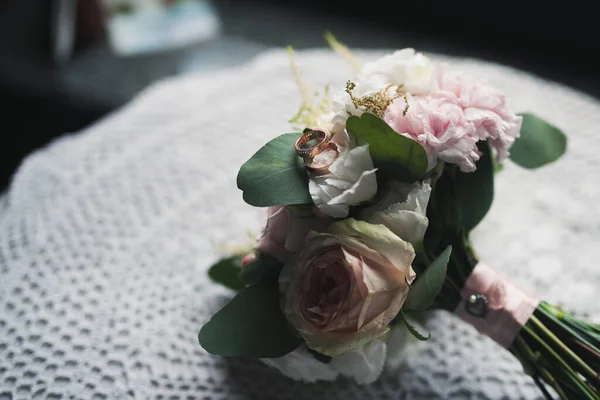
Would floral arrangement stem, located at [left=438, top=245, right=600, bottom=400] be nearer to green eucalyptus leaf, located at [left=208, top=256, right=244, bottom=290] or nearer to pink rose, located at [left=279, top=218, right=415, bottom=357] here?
pink rose, located at [left=279, top=218, right=415, bottom=357]

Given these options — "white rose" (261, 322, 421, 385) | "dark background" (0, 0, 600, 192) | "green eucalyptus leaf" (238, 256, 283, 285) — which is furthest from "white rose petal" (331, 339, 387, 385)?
"dark background" (0, 0, 600, 192)

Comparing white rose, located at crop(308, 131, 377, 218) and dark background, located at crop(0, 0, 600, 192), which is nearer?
white rose, located at crop(308, 131, 377, 218)

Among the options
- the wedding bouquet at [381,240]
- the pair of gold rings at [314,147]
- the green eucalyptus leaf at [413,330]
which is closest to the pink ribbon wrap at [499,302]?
the wedding bouquet at [381,240]

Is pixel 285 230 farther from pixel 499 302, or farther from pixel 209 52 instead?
pixel 209 52

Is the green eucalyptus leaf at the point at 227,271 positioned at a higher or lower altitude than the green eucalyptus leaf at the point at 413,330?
lower

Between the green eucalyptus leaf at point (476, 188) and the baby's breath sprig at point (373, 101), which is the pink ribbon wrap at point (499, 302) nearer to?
the green eucalyptus leaf at point (476, 188)

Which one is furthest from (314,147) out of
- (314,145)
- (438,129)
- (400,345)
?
(400,345)
